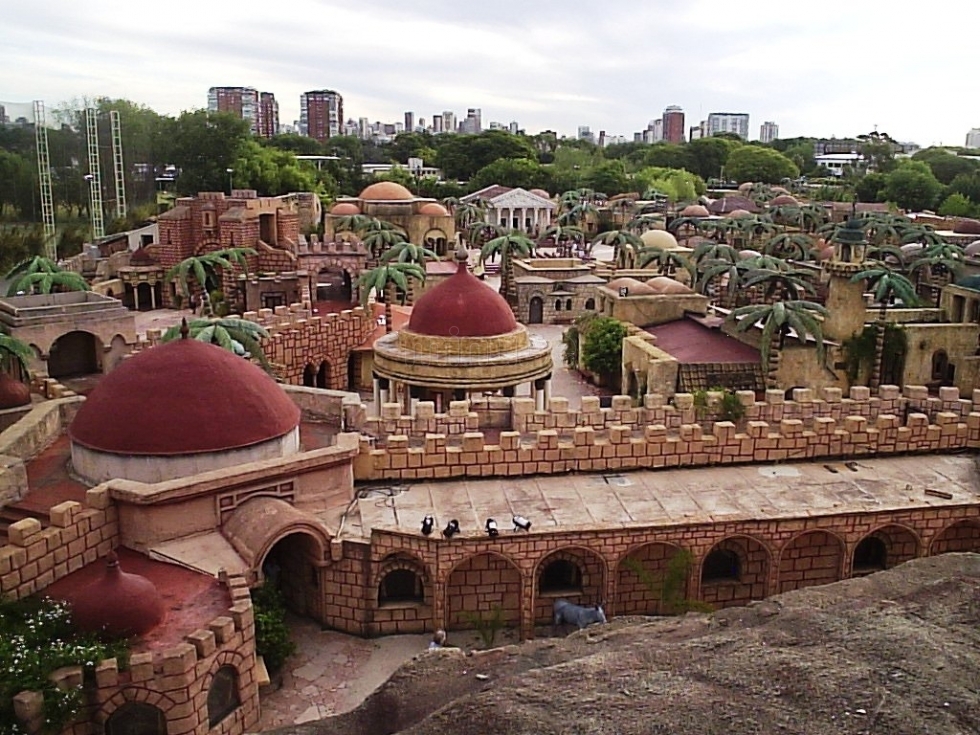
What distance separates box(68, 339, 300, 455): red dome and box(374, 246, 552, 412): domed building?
6529mm

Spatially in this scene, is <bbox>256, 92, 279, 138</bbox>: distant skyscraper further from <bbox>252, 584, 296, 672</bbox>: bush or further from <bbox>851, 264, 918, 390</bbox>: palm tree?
<bbox>252, 584, 296, 672</bbox>: bush

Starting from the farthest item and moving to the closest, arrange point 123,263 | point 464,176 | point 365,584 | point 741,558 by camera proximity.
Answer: point 464,176 → point 123,263 → point 741,558 → point 365,584

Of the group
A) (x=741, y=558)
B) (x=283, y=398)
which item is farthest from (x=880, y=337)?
(x=283, y=398)

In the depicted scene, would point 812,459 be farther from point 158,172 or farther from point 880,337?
point 158,172

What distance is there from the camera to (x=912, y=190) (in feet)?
321

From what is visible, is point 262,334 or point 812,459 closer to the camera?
point 812,459

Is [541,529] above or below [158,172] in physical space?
below

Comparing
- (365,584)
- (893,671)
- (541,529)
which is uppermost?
(893,671)

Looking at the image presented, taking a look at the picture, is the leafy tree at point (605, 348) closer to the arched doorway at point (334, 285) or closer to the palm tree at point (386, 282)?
Result: the palm tree at point (386, 282)

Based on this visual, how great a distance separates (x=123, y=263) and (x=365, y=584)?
41117 mm

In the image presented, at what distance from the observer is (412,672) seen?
912cm

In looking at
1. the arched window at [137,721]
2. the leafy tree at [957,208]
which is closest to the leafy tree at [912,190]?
the leafy tree at [957,208]

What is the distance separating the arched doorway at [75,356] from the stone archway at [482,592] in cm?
1656

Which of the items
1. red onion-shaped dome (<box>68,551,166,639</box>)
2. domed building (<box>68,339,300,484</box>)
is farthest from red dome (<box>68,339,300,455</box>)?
red onion-shaped dome (<box>68,551,166,639</box>)
